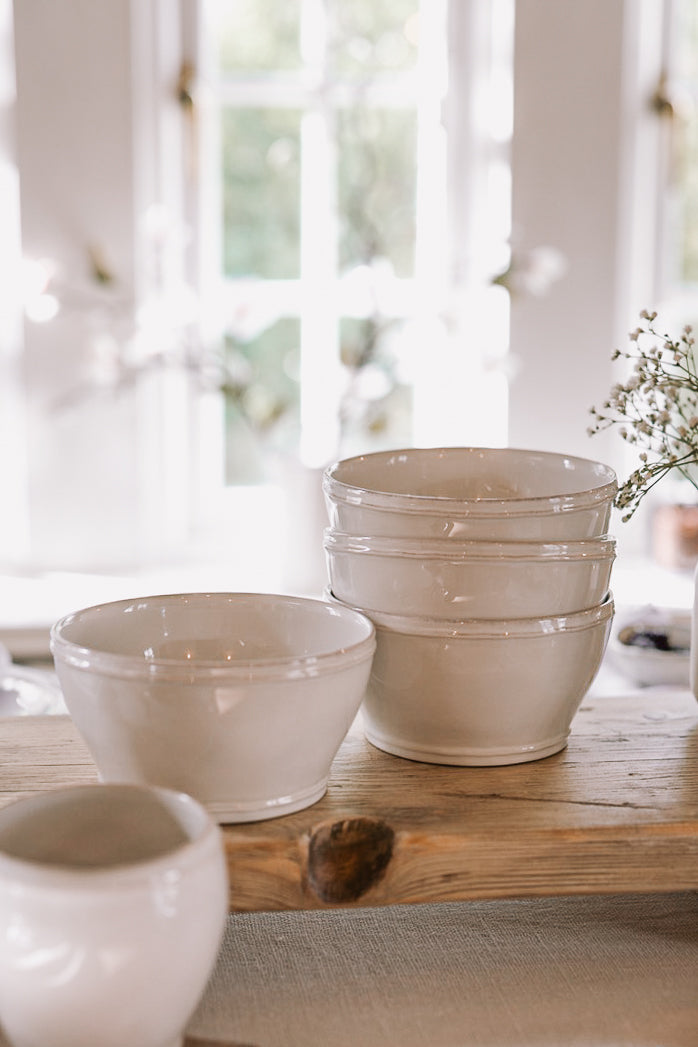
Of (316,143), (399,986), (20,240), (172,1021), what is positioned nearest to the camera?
(172,1021)

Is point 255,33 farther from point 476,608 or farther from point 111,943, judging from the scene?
point 111,943

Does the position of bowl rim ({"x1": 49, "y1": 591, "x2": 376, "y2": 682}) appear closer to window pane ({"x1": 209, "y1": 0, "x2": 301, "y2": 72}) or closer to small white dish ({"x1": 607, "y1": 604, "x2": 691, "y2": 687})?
small white dish ({"x1": 607, "y1": 604, "x2": 691, "y2": 687})

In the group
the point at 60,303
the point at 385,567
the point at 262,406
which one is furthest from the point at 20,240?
the point at 385,567

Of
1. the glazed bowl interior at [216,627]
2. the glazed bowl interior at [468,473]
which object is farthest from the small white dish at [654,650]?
the glazed bowl interior at [216,627]

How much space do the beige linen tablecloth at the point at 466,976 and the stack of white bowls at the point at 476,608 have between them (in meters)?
0.10

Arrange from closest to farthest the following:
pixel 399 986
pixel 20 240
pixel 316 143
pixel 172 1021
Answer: pixel 172 1021 < pixel 399 986 < pixel 20 240 < pixel 316 143

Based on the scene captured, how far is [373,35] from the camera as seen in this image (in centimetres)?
243

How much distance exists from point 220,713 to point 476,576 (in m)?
0.17

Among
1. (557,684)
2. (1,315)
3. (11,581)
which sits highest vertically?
(1,315)

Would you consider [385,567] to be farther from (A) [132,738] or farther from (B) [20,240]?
(B) [20,240]

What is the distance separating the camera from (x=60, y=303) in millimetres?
2246

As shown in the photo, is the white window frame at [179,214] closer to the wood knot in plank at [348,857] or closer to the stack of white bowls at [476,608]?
the stack of white bowls at [476,608]

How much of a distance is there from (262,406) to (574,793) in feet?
6.16

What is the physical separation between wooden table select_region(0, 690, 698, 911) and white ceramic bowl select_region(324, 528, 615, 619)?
10cm
